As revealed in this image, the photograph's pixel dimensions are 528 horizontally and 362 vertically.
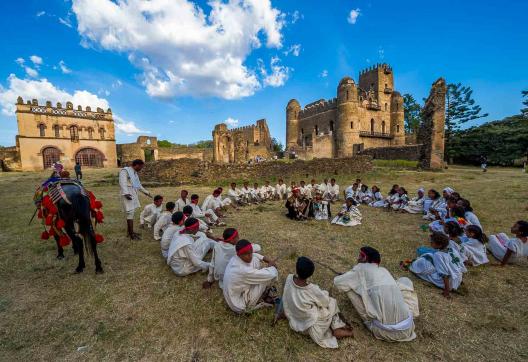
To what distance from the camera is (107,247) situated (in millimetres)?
5090

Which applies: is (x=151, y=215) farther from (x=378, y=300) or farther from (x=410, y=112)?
(x=410, y=112)

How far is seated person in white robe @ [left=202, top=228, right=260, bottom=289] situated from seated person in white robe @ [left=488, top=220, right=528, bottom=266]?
4.66m

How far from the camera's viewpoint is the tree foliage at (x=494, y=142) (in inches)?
903

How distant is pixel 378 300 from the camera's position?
2.64 m

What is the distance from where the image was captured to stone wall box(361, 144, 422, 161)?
2458cm

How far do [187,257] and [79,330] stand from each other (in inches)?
58.2

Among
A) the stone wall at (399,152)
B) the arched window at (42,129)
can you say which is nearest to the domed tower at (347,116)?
the stone wall at (399,152)

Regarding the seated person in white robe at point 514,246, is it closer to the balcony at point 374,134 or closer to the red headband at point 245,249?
the red headband at point 245,249

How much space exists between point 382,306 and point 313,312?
742 millimetres

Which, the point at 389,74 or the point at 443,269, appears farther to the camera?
the point at 389,74

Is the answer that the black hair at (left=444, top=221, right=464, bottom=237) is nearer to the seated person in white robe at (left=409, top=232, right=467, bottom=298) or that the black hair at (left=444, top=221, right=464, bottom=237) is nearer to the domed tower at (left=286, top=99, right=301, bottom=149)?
the seated person in white robe at (left=409, top=232, right=467, bottom=298)

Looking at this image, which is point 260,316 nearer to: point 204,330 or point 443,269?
point 204,330

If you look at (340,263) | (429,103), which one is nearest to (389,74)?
(429,103)

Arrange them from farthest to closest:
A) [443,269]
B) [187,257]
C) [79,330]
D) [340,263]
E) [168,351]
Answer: [340,263] < [187,257] < [443,269] < [79,330] < [168,351]
